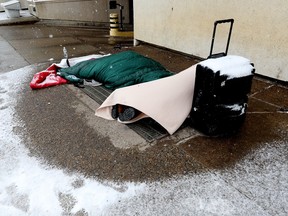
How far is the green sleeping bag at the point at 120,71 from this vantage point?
3.61 m

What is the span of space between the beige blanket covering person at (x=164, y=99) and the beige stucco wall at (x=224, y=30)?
77.4 inches

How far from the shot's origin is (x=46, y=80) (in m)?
4.21

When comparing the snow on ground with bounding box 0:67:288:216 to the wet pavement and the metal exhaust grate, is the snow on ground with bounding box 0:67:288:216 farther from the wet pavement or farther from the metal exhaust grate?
the metal exhaust grate

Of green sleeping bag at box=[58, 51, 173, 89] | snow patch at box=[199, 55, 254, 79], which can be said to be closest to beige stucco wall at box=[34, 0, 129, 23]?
green sleeping bag at box=[58, 51, 173, 89]

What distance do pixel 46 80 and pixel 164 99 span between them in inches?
98.3

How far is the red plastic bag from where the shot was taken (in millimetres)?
4018

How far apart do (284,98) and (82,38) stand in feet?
22.1

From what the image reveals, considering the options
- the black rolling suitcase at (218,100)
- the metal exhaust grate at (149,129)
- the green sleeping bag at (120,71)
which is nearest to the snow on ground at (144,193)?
the black rolling suitcase at (218,100)

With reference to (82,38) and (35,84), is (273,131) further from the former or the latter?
(82,38)

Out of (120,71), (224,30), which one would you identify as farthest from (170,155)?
(224,30)

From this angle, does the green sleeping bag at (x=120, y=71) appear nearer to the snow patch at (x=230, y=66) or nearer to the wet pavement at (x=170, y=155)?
the wet pavement at (x=170, y=155)

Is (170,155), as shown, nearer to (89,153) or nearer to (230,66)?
(89,153)

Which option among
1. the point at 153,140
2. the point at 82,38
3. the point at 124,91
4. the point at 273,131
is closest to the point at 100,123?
the point at 124,91

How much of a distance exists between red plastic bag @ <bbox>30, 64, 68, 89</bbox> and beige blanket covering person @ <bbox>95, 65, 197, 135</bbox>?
1.69 metres
